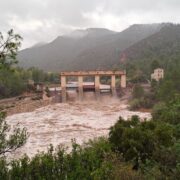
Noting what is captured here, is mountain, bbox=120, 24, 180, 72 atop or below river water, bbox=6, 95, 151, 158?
atop

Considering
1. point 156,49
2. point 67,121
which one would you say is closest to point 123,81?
point 67,121

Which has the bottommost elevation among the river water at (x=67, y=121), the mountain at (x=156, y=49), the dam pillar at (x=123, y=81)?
the river water at (x=67, y=121)

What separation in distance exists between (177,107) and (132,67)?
6311cm

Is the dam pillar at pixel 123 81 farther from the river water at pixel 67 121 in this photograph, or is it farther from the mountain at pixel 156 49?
the mountain at pixel 156 49

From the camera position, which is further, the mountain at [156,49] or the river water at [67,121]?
the mountain at [156,49]

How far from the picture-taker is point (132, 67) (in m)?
93.9

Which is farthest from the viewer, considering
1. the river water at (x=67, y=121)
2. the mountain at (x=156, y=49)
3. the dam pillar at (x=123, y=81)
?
the mountain at (x=156, y=49)

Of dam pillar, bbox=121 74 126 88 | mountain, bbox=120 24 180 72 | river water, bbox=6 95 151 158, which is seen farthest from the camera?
mountain, bbox=120 24 180 72

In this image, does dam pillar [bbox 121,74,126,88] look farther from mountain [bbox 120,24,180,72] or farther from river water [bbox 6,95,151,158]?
mountain [bbox 120,24,180,72]

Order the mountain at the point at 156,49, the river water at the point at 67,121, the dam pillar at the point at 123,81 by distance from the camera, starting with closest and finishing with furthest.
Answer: the river water at the point at 67,121 < the dam pillar at the point at 123,81 < the mountain at the point at 156,49

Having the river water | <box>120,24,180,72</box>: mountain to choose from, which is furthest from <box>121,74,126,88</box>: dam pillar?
<box>120,24,180,72</box>: mountain

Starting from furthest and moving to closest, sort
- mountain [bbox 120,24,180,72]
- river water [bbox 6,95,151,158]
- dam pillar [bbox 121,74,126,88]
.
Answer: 1. mountain [bbox 120,24,180,72]
2. dam pillar [bbox 121,74,126,88]
3. river water [bbox 6,95,151,158]

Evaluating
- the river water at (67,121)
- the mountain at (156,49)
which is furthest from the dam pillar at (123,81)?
the mountain at (156,49)

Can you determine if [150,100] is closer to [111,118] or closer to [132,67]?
[111,118]
